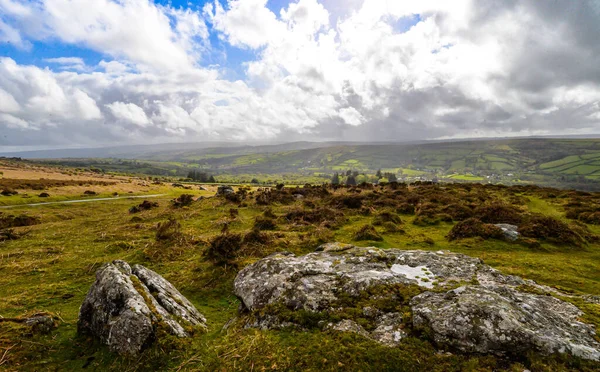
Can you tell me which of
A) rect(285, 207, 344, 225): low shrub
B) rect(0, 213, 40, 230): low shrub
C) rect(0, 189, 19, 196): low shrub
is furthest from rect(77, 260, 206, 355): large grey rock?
rect(0, 189, 19, 196): low shrub

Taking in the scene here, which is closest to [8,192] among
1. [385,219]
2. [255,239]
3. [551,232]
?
[255,239]

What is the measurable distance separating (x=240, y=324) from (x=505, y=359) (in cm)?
562

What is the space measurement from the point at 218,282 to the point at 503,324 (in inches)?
380

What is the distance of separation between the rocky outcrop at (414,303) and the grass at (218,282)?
1.08 feet

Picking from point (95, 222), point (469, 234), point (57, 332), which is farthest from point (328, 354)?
point (95, 222)

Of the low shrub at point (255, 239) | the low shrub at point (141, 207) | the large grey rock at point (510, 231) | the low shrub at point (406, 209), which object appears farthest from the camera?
the low shrub at point (141, 207)

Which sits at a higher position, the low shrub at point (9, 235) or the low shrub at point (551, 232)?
the low shrub at point (551, 232)

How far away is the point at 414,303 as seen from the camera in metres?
6.20

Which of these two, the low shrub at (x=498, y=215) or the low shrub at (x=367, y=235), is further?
the low shrub at (x=498, y=215)

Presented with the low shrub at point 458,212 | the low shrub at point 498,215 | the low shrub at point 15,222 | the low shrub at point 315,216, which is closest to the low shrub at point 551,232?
the low shrub at point 498,215

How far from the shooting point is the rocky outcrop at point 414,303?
489cm

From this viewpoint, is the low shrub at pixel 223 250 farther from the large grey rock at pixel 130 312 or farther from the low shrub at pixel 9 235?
the low shrub at pixel 9 235

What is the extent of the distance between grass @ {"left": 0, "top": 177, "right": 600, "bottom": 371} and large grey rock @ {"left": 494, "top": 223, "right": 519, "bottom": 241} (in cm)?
76

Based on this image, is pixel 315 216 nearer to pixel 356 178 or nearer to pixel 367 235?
pixel 367 235
